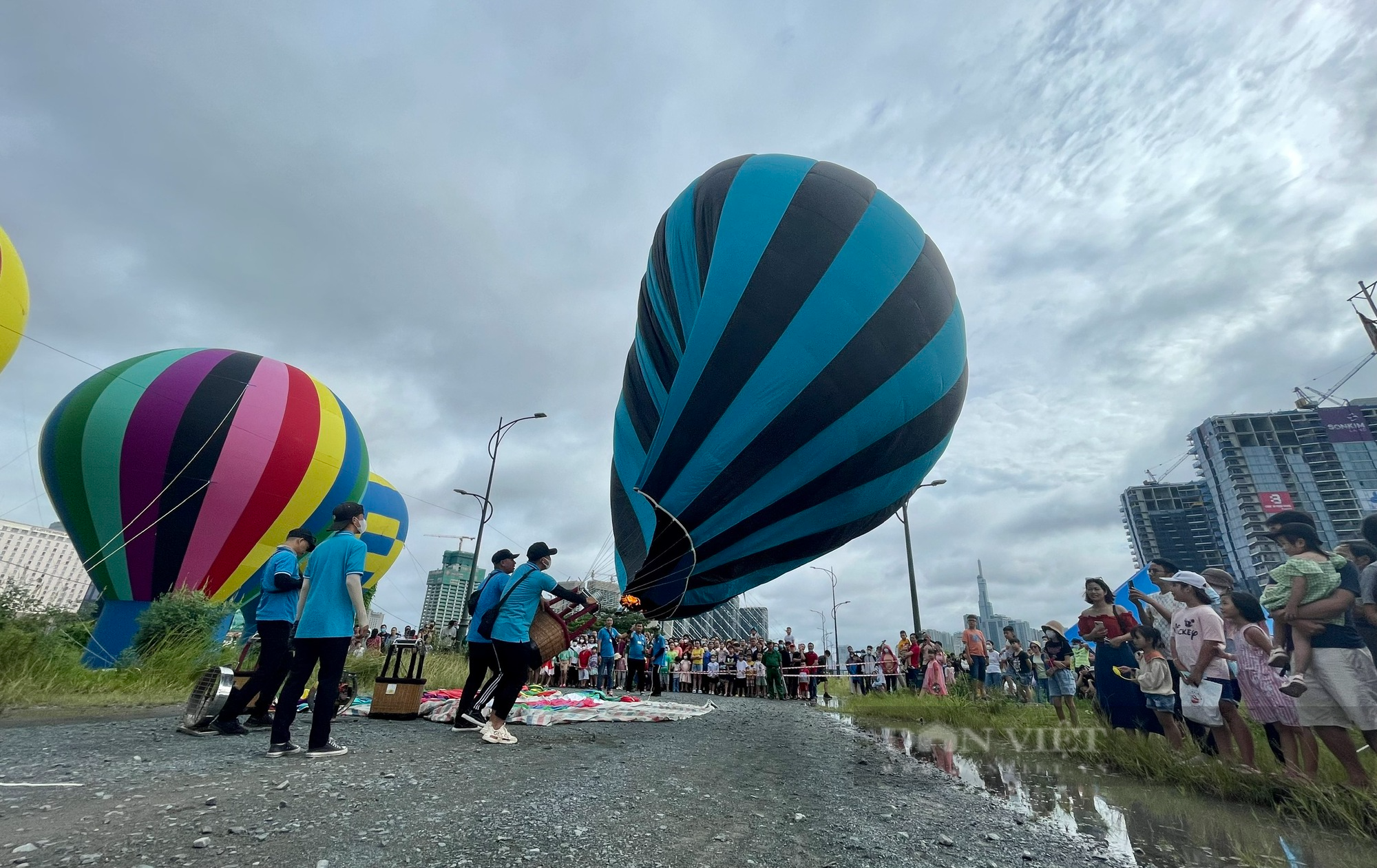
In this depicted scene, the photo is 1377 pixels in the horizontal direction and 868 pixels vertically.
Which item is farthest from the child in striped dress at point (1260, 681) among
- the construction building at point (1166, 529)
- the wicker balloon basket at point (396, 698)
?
the construction building at point (1166, 529)

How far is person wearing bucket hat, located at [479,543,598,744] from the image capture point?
4.85 m

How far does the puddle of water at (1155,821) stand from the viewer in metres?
2.46

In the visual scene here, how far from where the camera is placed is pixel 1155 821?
302 cm

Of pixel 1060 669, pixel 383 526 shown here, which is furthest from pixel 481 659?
pixel 383 526

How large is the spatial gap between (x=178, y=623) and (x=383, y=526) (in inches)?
499

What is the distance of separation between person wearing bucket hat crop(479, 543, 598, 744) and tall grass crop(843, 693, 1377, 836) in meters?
3.99

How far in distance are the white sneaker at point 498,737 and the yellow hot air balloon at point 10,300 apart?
10.1m

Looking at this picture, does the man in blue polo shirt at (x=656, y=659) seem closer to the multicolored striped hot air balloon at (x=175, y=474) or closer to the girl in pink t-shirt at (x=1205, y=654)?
the multicolored striped hot air balloon at (x=175, y=474)

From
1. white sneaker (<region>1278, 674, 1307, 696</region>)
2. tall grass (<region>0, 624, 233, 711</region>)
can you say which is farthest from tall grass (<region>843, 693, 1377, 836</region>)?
tall grass (<region>0, 624, 233, 711</region>)

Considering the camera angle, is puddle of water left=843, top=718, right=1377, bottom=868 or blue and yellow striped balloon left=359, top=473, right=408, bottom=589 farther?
blue and yellow striped balloon left=359, top=473, right=408, bottom=589

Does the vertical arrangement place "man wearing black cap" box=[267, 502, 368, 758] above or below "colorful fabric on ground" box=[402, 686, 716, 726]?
above

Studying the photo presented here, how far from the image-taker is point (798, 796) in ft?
10.9

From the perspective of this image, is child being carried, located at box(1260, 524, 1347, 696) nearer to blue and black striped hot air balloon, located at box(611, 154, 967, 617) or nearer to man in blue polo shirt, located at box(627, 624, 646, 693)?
blue and black striped hot air balloon, located at box(611, 154, 967, 617)

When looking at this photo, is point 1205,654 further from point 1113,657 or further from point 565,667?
point 565,667
